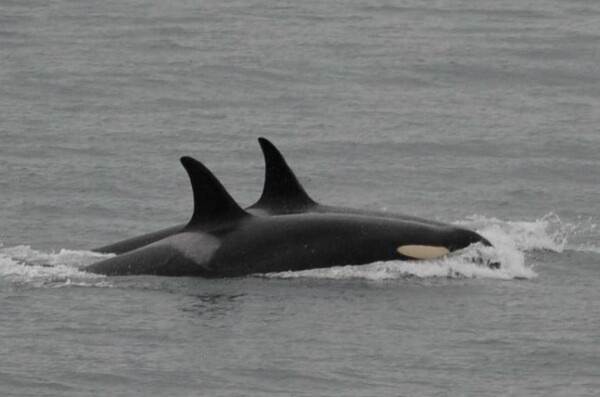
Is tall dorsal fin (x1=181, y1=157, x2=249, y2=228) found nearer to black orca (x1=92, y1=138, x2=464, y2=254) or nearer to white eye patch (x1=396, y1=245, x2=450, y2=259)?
black orca (x1=92, y1=138, x2=464, y2=254)

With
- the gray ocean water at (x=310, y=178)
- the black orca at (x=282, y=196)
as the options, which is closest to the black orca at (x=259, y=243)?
the gray ocean water at (x=310, y=178)

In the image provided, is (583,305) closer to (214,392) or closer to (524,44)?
(214,392)

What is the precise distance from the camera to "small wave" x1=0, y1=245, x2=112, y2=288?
66.8ft

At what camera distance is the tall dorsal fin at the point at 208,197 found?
2073cm

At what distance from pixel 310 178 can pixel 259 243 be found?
7.10 metres

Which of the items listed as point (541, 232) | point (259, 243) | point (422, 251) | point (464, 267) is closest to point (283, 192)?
point (259, 243)

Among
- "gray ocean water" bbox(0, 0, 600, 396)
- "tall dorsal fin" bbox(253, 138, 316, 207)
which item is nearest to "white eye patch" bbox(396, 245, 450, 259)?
"gray ocean water" bbox(0, 0, 600, 396)

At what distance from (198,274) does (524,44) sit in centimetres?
1899

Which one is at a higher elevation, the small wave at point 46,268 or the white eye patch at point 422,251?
the white eye patch at point 422,251

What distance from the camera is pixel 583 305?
63.9 ft

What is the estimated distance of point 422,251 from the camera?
68.9 ft

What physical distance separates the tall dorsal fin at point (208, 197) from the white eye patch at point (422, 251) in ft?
5.78

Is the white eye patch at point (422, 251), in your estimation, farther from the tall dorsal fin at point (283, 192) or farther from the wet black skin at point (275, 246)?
the tall dorsal fin at point (283, 192)

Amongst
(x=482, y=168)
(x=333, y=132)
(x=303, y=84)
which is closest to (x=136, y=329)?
(x=482, y=168)
